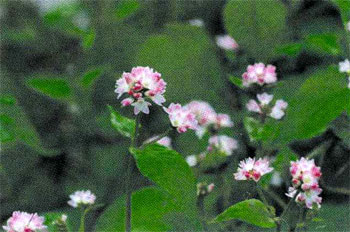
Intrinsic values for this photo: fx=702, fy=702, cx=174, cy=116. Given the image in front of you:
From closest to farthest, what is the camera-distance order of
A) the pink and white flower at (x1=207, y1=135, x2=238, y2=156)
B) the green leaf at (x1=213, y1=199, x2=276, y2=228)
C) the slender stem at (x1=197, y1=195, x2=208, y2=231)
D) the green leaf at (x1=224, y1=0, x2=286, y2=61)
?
the green leaf at (x1=213, y1=199, x2=276, y2=228) < the slender stem at (x1=197, y1=195, x2=208, y2=231) < the pink and white flower at (x1=207, y1=135, x2=238, y2=156) < the green leaf at (x1=224, y1=0, x2=286, y2=61)

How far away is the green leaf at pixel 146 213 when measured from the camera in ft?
2.51

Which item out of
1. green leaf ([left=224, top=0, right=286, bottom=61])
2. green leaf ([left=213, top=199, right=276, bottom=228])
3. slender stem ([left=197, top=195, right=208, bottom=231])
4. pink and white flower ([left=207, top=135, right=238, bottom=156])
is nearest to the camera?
green leaf ([left=213, top=199, right=276, bottom=228])

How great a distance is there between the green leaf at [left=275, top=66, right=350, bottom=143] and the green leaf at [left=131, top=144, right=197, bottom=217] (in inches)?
5.6

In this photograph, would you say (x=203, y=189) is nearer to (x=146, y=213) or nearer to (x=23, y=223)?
(x=146, y=213)

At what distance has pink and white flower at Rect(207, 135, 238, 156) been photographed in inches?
33.5

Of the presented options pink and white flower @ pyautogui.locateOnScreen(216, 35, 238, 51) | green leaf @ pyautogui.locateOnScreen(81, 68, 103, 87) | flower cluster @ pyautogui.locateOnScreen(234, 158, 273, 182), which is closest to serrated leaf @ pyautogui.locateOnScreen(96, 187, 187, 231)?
flower cluster @ pyautogui.locateOnScreen(234, 158, 273, 182)

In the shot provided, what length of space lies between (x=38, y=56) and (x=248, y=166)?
568 mm

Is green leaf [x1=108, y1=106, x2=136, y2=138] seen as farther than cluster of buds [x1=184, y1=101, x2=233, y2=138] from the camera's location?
No

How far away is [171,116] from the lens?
0.68m

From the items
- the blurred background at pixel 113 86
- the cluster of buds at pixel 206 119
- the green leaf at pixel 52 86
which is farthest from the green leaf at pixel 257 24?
the green leaf at pixel 52 86

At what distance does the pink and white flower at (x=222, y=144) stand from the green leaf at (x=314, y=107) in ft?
0.26

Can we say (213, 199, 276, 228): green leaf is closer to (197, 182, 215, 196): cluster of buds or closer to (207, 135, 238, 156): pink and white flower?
(197, 182, 215, 196): cluster of buds

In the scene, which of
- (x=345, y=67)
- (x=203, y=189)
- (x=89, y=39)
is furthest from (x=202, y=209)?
(x=89, y=39)

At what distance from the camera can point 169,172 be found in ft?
2.26
